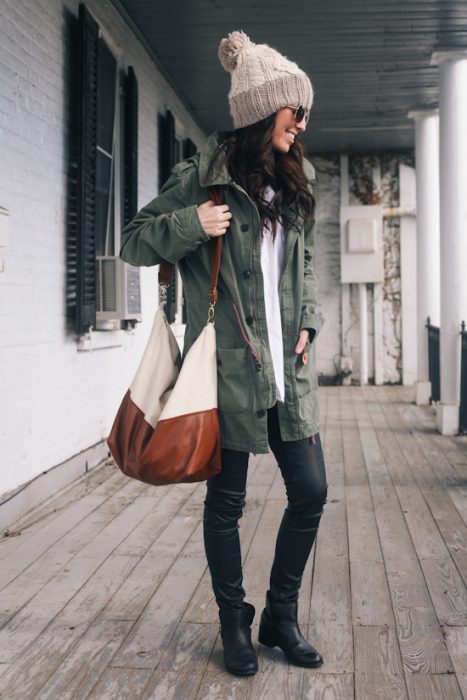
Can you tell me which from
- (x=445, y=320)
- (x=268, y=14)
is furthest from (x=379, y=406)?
(x=268, y=14)

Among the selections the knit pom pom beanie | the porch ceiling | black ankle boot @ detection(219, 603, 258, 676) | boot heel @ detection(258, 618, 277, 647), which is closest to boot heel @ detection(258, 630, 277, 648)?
boot heel @ detection(258, 618, 277, 647)

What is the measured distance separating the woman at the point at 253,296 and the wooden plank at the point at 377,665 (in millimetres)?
142

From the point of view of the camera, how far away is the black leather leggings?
2234 mm

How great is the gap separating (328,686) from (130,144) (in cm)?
451

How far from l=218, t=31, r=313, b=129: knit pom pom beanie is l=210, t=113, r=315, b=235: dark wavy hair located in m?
0.03

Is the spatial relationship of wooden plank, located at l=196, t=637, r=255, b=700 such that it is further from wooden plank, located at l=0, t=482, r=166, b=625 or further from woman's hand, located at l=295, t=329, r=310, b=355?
woman's hand, located at l=295, t=329, r=310, b=355

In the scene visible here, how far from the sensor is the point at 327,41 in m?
6.44

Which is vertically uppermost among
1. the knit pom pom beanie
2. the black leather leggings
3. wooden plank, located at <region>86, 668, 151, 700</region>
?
the knit pom pom beanie

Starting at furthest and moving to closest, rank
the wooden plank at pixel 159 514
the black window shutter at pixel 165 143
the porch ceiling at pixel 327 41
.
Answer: the black window shutter at pixel 165 143
the porch ceiling at pixel 327 41
the wooden plank at pixel 159 514

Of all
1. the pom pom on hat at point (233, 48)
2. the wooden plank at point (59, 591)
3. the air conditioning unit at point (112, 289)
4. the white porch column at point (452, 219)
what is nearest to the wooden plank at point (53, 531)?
the wooden plank at point (59, 591)

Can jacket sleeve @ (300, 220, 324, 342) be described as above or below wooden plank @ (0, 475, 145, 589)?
above

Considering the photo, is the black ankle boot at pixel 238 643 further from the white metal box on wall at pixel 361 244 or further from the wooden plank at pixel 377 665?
the white metal box on wall at pixel 361 244

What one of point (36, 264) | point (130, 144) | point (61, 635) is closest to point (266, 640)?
point (61, 635)

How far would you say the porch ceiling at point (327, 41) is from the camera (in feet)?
18.8
